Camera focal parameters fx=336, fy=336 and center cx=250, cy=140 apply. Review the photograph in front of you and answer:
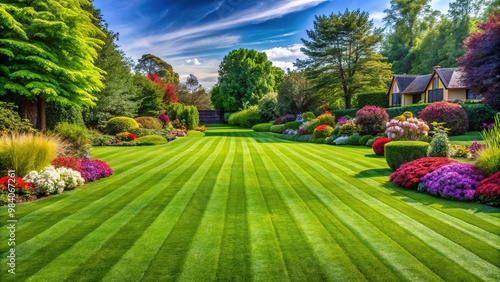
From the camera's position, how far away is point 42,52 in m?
14.1

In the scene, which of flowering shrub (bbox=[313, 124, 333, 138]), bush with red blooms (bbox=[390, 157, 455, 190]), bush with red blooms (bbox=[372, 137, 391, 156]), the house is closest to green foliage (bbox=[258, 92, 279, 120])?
the house

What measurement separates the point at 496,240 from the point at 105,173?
9202 millimetres

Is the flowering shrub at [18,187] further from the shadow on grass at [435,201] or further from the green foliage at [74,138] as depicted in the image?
the shadow on grass at [435,201]

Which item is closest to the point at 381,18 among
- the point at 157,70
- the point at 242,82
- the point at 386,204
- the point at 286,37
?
the point at 242,82

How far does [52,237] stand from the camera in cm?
493

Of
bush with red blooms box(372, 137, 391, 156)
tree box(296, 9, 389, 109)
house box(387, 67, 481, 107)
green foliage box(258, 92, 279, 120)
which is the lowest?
bush with red blooms box(372, 137, 391, 156)

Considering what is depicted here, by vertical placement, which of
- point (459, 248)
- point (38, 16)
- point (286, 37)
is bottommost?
Result: point (459, 248)

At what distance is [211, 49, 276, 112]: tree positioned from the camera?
52.6 metres

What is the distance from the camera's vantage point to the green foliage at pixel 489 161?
7.38m

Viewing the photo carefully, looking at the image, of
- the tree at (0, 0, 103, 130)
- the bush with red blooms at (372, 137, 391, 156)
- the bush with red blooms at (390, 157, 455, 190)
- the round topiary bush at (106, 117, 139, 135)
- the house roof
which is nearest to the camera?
the bush with red blooms at (390, 157, 455, 190)

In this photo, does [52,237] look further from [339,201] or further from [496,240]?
[496,240]

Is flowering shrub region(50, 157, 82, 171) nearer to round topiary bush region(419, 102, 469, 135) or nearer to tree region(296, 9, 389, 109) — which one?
round topiary bush region(419, 102, 469, 135)

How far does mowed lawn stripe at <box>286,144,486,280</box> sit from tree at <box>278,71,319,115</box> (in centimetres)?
2849

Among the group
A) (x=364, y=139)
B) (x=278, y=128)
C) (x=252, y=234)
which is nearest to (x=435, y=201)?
(x=252, y=234)
